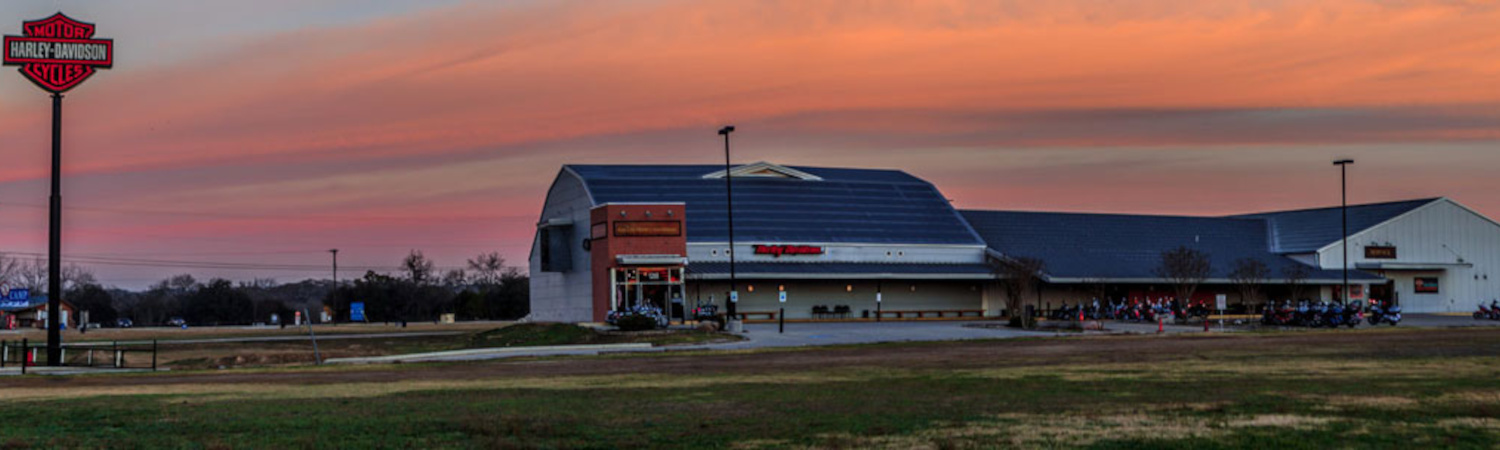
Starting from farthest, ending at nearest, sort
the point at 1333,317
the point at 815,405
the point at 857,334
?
the point at 1333,317 < the point at 857,334 < the point at 815,405

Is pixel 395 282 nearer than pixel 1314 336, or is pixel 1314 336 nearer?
pixel 1314 336

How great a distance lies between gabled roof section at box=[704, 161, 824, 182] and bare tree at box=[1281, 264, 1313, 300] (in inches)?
1197

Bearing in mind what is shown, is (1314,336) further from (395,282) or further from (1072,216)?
(395,282)

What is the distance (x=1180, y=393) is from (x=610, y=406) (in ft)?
30.4

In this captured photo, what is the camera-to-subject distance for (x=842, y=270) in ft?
245

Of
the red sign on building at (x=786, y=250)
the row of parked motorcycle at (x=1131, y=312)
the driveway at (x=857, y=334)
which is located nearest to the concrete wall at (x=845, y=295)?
the red sign on building at (x=786, y=250)

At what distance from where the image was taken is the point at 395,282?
159375mm

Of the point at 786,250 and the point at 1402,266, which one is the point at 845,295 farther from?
the point at 1402,266

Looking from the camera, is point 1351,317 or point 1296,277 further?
point 1296,277

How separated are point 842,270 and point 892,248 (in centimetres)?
565

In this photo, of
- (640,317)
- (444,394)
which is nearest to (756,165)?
(640,317)

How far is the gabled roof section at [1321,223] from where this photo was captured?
91.2m

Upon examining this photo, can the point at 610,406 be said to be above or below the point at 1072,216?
below

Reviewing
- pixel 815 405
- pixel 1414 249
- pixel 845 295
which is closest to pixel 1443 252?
pixel 1414 249
